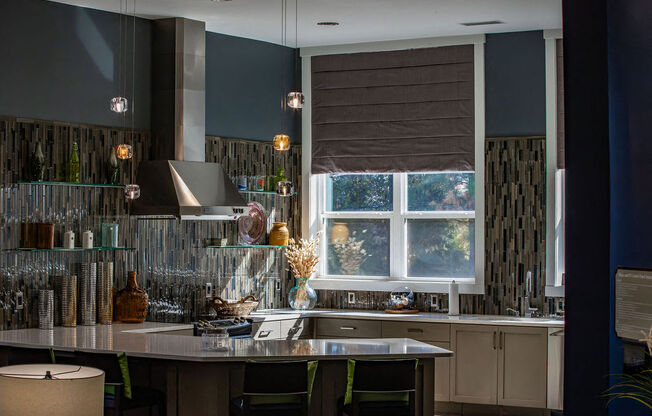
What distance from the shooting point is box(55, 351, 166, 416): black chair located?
4.98m

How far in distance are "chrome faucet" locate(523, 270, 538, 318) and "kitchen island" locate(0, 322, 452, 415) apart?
6.96 ft

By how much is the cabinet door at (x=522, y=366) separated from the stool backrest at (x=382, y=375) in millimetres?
2562

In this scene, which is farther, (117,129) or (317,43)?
(317,43)

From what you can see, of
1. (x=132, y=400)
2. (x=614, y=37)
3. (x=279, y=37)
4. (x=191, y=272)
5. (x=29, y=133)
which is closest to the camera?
(x=614, y=37)

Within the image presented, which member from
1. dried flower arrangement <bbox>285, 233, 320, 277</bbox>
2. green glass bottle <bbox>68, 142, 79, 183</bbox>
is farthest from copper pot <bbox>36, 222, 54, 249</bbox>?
dried flower arrangement <bbox>285, 233, 320, 277</bbox>

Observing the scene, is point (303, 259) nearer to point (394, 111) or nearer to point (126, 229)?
point (394, 111)

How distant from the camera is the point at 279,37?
317 inches

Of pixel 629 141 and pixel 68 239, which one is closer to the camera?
pixel 629 141

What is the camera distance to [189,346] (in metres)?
5.31

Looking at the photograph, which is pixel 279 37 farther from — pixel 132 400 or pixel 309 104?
pixel 132 400

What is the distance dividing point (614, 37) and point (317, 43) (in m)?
3.96

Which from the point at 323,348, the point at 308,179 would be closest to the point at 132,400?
the point at 323,348

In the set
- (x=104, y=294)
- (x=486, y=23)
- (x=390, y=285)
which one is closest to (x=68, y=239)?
(x=104, y=294)

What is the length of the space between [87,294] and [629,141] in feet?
13.1
